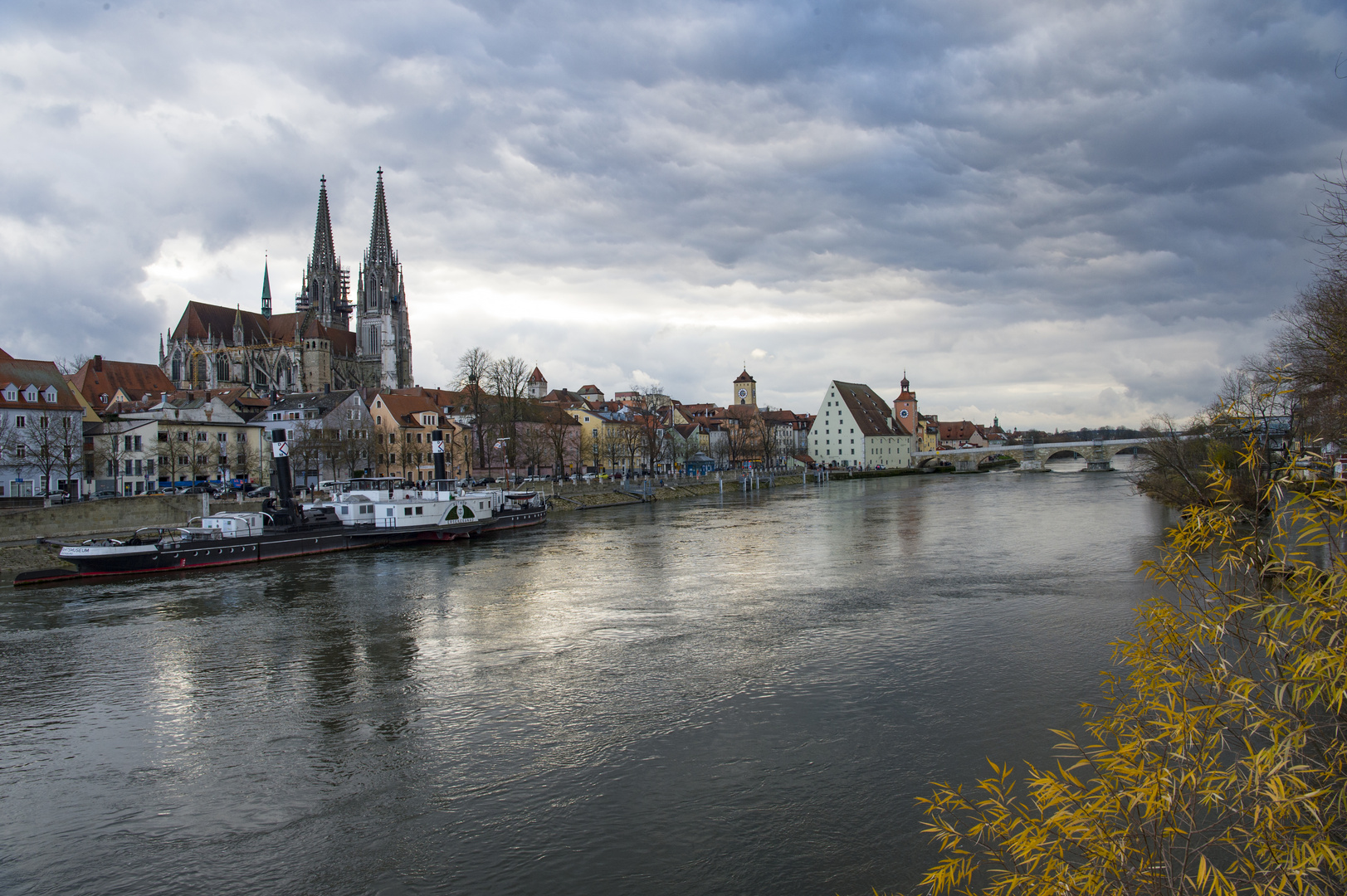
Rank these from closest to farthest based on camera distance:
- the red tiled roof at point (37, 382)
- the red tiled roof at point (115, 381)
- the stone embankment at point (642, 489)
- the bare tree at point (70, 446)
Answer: the bare tree at point (70, 446) < the red tiled roof at point (37, 382) < the stone embankment at point (642, 489) < the red tiled roof at point (115, 381)

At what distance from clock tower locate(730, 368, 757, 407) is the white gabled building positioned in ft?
90.5

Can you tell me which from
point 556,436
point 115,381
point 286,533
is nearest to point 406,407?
point 556,436

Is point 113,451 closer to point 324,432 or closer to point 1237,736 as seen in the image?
point 324,432

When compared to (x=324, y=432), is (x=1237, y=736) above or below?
below

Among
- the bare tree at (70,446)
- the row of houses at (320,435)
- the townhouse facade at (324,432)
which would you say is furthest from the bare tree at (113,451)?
the townhouse facade at (324,432)

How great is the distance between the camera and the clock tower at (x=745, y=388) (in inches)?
6309

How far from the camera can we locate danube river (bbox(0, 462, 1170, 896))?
972cm

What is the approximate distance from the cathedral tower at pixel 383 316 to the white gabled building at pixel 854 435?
64.6 metres

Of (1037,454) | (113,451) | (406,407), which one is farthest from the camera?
(1037,454)

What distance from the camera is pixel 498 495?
51625mm

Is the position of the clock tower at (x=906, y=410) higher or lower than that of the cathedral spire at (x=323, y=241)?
lower

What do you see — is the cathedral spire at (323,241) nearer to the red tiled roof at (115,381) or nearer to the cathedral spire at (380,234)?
the cathedral spire at (380,234)

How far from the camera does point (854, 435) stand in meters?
126

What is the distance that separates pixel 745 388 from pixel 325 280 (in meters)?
75.9
